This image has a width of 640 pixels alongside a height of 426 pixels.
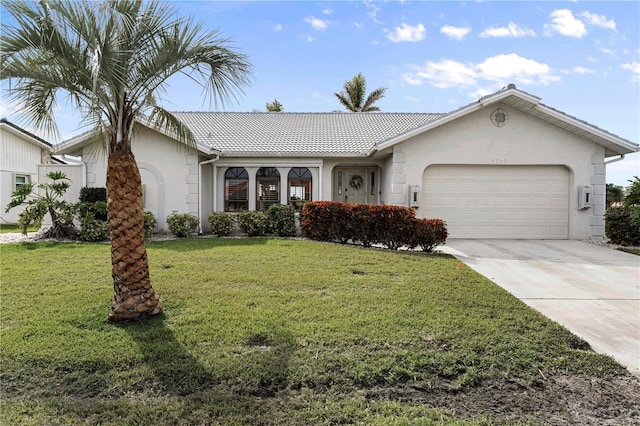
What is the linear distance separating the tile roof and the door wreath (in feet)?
4.88

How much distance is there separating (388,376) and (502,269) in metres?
5.79

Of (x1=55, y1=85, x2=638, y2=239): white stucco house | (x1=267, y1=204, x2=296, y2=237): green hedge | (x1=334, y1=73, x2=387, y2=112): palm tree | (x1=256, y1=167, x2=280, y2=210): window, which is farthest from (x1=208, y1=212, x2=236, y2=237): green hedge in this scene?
(x1=334, y1=73, x2=387, y2=112): palm tree

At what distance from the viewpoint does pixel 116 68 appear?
14.7ft

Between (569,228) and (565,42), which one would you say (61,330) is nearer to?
(565,42)

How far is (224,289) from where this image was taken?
6.10m

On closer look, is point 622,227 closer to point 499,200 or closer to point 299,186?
point 499,200

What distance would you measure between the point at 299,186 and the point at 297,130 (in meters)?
3.73

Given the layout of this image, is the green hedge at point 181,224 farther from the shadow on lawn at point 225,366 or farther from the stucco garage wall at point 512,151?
the shadow on lawn at point 225,366

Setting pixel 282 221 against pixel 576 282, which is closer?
pixel 576 282

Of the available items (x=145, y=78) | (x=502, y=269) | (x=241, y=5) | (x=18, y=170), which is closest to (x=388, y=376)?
(x=145, y=78)

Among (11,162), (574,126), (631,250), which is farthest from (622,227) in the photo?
(11,162)

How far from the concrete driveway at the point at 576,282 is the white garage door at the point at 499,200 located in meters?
0.93

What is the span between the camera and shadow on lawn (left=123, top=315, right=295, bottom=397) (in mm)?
3260

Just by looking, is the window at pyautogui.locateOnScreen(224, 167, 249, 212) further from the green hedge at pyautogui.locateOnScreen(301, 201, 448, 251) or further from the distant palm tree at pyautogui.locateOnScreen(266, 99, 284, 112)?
the distant palm tree at pyautogui.locateOnScreen(266, 99, 284, 112)
